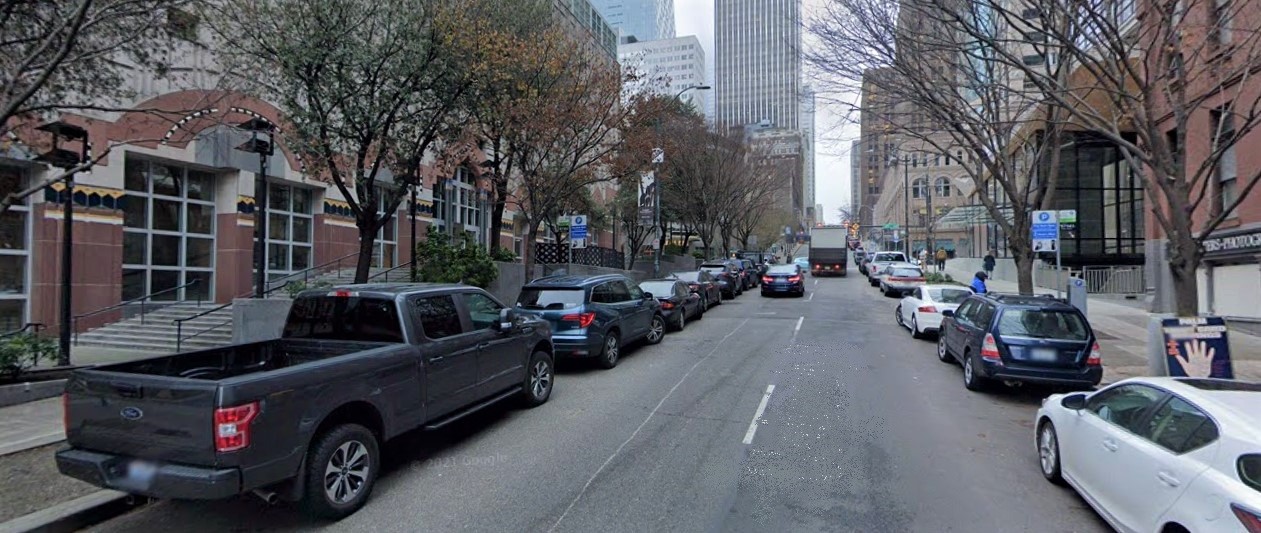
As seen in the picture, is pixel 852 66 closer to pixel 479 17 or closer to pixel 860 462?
pixel 479 17

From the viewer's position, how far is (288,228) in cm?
1777

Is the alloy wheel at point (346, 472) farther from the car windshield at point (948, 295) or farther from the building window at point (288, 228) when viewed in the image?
the building window at point (288, 228)

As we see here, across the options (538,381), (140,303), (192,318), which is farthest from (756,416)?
(140,303)

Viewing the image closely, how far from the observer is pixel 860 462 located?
5.86 m

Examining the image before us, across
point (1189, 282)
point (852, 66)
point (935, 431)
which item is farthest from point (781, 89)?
point (935, 431)

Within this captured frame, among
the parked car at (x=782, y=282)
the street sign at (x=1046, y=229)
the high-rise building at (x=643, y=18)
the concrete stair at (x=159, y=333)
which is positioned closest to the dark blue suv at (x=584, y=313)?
the concrete stair at (x=159, y=333)

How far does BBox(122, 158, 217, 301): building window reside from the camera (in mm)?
14055

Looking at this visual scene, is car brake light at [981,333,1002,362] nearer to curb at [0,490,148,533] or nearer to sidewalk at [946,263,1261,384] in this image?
sidewalk at [946,263,1261,384]

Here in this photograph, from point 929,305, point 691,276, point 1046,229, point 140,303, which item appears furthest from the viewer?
point 691,276

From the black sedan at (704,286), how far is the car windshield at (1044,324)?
10.4 metres

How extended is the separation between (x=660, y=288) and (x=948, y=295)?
22.4 feet

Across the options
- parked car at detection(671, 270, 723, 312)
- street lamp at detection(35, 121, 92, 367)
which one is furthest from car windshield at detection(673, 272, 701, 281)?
street lamp at detection(35, 121, 92, 367)

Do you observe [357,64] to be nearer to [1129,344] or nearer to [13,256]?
[13,256]

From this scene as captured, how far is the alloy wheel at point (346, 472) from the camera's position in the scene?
4.61m
